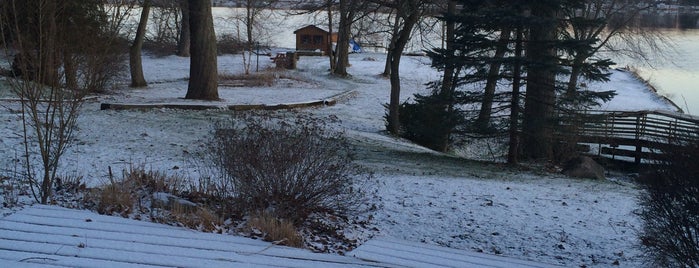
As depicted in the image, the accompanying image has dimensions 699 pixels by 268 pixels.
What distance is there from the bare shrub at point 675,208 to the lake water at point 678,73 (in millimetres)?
30739

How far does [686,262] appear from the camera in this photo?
621 cm

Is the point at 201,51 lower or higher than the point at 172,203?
higher

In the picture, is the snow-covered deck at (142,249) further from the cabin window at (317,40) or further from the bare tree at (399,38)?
the cabin window at (317,40)

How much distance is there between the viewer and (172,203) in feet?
23.2

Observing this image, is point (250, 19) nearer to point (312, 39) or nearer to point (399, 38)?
point (312, 39)

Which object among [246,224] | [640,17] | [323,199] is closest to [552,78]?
[323,199]

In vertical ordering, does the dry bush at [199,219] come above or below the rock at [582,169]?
above

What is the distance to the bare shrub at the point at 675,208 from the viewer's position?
6112 millimetres

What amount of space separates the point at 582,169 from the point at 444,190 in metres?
5.23

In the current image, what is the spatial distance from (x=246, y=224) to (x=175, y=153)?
539 cm

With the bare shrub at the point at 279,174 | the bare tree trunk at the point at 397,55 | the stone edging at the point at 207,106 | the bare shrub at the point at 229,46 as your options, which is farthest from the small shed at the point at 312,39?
the bare shrub at the point at 279,174

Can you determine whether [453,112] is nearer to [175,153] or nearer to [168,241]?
[175,153]

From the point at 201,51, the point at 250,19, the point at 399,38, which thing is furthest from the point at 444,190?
the point at 250,19

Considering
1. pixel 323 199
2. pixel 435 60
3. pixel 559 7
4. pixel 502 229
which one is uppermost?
pixel 559 7
